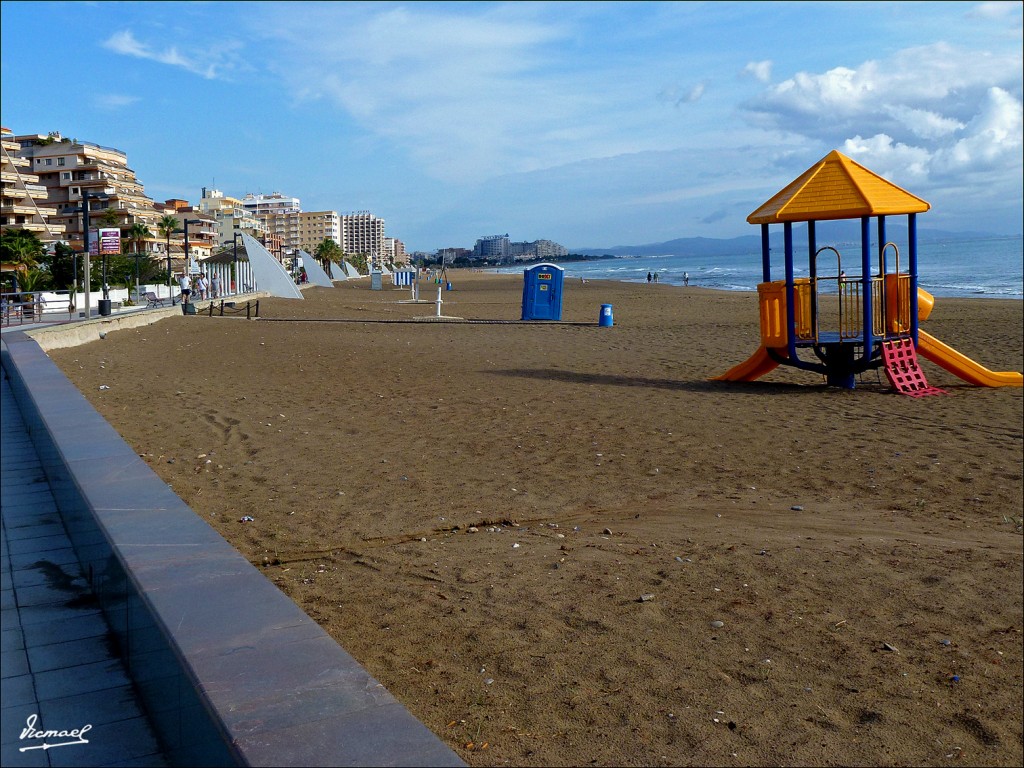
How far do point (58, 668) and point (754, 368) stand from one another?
A: 1152 centimetres

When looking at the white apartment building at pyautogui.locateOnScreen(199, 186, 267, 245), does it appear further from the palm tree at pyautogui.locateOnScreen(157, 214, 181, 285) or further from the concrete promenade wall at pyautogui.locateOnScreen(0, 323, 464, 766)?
the concrete promenade wall at pyautogui.locateOnScreen(0, 323, 464, 766)

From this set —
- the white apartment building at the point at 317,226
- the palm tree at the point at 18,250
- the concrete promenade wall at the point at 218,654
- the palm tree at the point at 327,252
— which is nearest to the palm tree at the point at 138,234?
the palm tree at the point at 18,250

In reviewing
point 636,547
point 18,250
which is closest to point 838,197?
point 636,547

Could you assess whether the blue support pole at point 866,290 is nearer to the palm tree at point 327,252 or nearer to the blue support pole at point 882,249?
the blue support pole at point 882,249

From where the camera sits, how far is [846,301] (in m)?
13.2

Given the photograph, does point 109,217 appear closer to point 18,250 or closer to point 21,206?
point 21,206

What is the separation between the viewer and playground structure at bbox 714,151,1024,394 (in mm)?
12797

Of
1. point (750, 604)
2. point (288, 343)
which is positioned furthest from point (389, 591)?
point (288, 343)

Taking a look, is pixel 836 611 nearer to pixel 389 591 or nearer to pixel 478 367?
pixel 389 591

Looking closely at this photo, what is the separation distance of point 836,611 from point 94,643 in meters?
3.24

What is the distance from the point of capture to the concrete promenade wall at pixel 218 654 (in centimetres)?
185

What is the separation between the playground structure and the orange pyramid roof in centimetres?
1

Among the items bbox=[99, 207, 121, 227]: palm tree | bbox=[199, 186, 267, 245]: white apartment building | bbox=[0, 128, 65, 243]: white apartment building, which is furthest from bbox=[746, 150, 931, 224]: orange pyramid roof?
bbox=[199, 186, 267, 245]: white apartment building

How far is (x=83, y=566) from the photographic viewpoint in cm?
431
